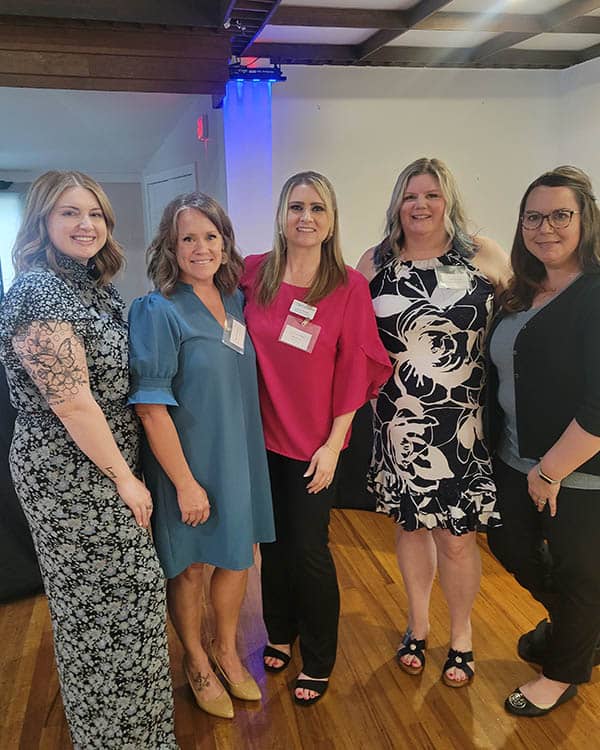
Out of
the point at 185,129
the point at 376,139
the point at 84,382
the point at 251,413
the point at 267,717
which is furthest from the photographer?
the point at 185,129

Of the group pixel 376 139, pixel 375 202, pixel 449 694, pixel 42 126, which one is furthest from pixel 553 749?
pixel 42 126

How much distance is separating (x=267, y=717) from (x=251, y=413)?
977 millimetres

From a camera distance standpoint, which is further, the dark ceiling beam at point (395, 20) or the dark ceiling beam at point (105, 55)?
the dark ceiling beam at point (395, 20)

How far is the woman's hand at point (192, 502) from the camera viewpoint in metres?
1.62

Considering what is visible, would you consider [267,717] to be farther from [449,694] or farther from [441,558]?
[441,558]

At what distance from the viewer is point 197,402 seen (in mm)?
1604

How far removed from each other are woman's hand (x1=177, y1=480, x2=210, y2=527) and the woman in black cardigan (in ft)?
3.02

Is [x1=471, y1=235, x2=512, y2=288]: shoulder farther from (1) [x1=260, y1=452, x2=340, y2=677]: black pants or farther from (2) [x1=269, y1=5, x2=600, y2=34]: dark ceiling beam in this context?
(2) [x1=269, y1=5, x2=600, y2=34]: dark ceiling beam

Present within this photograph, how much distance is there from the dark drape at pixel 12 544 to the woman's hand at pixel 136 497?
114 centimetres

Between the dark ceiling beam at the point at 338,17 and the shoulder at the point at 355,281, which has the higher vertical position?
the dark ceiling beam at the point at 338,17

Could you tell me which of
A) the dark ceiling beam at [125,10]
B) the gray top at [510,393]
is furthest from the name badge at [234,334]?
the dark ceiling beam at [125,10]

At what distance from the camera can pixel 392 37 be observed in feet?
10.5

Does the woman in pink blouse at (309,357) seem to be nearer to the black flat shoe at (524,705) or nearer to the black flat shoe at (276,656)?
the black flat shoe at (276,656)

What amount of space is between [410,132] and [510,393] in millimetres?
2682
